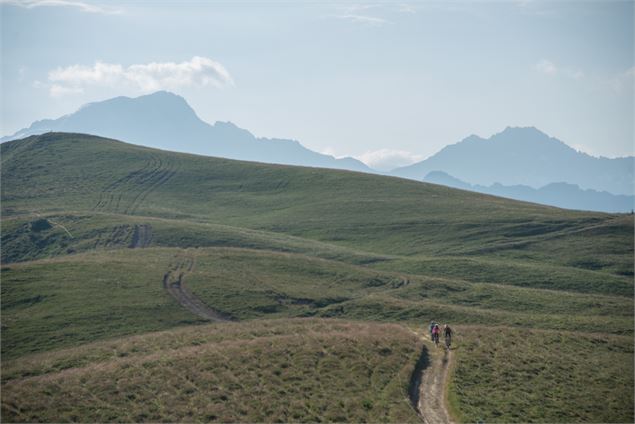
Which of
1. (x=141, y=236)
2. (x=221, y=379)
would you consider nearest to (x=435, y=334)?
(x=221, y=379)

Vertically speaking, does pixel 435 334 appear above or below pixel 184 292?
above

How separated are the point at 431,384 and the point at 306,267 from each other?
154ft

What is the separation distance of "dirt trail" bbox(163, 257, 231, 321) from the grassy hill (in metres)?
1.08

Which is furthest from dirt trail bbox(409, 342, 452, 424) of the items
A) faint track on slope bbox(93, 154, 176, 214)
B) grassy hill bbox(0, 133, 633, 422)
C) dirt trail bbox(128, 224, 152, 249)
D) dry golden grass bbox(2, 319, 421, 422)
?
faint track on slope bbox(93, 154, 176, 214)

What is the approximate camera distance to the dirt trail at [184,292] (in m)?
67.7

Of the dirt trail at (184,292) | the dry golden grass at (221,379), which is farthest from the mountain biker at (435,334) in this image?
the dirt trail at (184,292)

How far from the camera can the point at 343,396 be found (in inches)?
Result: 1601

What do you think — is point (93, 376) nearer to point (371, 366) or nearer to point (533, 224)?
point (371, 366)

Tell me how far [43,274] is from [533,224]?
97.4 meters

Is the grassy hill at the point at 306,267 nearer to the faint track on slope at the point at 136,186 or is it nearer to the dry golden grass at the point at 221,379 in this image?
the dry golden grass at the point at 221,379

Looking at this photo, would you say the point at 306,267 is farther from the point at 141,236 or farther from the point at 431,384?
the point at 431,384

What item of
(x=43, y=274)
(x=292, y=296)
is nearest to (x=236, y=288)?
(x=292, y=296)

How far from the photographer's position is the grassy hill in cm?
4816

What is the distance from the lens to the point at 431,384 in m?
44.9
